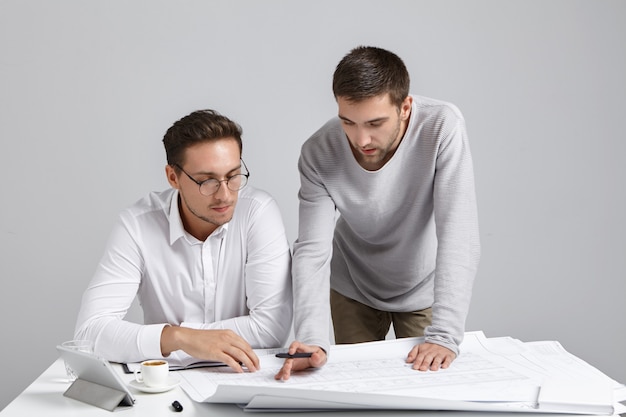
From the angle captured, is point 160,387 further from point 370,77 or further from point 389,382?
point 370,77

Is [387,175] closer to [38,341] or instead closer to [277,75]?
[277,75]

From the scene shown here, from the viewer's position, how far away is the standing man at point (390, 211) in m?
1.81

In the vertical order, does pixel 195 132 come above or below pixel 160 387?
above

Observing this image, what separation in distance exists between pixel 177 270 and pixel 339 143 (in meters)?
0.57

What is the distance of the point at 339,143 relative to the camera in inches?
80.8

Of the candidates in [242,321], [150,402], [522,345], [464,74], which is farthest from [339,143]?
[464,74]

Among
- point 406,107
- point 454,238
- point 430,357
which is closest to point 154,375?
point 430,357

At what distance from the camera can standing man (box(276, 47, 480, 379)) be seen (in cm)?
181

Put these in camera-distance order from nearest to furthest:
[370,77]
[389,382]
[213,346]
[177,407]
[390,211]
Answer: [177,407], [389,382], [213,346], [370,77], [390,211]

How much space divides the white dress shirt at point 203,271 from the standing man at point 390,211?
78mm

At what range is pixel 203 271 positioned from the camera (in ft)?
6.48

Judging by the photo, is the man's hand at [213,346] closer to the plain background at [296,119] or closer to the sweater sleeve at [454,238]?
the sweater sleeve at [454,238]

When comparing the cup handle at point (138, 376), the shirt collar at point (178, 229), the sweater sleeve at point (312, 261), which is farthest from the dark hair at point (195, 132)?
the cup handle at point (138, 376)

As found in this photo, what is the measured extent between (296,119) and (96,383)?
1.92 meters
